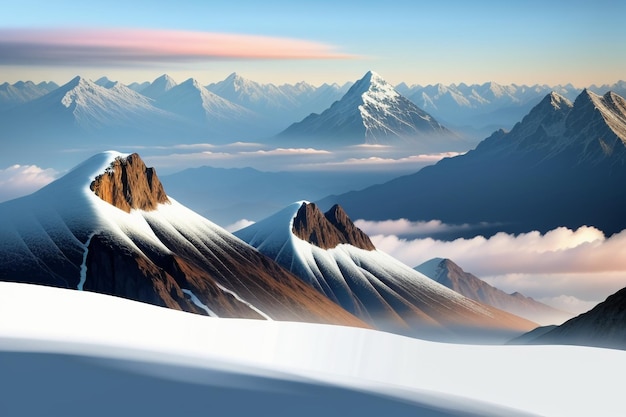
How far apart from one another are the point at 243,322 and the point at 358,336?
3204mm

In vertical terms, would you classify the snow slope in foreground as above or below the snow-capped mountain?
above

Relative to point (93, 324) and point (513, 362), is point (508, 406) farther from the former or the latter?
point (93, 324)

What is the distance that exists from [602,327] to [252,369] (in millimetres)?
158285

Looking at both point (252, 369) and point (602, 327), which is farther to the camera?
point (602, 327)

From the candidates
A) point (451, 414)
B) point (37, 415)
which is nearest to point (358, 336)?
point (451, 414)

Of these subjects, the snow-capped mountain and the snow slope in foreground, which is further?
the snow-capped mountain

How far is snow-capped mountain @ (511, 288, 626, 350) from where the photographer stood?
167m

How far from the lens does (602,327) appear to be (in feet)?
566

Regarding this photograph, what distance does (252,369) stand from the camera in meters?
23.9

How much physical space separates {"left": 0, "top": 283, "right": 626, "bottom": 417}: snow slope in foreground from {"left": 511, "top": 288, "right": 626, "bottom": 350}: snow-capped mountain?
142930 mm

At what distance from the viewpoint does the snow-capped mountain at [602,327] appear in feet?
549

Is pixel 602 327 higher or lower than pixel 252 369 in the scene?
lower

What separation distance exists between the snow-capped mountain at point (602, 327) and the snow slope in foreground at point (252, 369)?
143 metres

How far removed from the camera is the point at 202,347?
84.3 feet
